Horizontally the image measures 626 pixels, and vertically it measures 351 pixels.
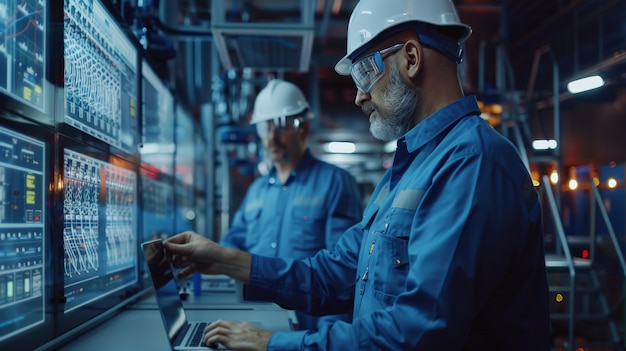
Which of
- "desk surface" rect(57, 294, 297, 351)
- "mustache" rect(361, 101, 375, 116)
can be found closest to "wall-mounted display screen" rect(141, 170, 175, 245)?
"desk surface" rect(57, 294, 297, 351)

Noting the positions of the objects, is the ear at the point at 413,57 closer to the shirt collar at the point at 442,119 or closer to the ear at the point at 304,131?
the shirt collar at the point at 442,119

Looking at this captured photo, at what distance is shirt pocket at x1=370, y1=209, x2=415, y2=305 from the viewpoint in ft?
3.99

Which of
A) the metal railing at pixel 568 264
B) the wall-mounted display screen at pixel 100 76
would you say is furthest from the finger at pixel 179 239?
the metal railing at pixel 568 264

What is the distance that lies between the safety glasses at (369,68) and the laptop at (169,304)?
72 centimetres

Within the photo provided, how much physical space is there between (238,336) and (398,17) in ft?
2.86

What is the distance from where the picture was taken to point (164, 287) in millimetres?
1562

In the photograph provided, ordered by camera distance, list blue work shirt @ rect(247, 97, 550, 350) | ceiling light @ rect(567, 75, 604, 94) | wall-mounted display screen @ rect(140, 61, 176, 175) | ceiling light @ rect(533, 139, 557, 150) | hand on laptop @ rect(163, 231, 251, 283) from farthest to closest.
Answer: ceiling light @ rect(533, 139, 557, 150) < ceiling light @ rect(567, 75, 604, 94) < wall-mounted display screen @ rect(140, 61, 176, 175) < hand on laptop @ rect(163, 231, 251, 283) < blue work shirt @ rect(247, 97, 550, 350)

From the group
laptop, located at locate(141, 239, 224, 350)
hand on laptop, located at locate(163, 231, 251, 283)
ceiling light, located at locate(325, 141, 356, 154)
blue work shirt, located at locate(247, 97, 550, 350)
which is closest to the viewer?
blue work shirt, located at locate(247, 97, 550, 350)

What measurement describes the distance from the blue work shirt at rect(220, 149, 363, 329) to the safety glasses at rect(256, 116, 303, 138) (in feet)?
0.63

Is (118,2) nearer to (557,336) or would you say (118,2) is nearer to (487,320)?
(487,320)

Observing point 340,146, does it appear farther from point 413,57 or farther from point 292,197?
point 413,57

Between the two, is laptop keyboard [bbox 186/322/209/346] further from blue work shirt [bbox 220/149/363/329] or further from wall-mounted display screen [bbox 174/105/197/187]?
wall-mounted display screen [bbox 174/105/197/187]

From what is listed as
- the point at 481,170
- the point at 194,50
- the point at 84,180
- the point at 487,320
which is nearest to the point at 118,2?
the point at 84,180

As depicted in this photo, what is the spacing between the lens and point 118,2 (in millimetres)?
2082
